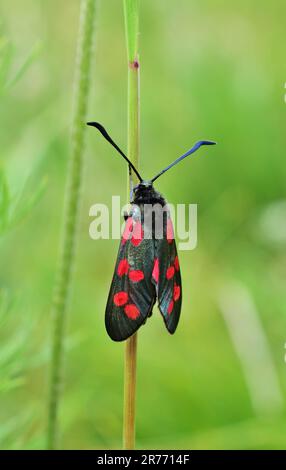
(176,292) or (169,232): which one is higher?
(169,232)

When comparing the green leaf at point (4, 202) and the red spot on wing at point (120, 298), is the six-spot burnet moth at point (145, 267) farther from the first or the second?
the green leaf at point (4, 202)

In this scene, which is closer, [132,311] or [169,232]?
[132,311]

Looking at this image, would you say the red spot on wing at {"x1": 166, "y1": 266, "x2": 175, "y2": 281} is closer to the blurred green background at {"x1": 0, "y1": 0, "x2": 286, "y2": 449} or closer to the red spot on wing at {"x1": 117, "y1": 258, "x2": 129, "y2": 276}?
the red spot on wing at {"x1": 117, "y1": 258, "x2": 129, "y2": 276}

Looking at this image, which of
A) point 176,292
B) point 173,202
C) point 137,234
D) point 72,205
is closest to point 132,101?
point 72,205

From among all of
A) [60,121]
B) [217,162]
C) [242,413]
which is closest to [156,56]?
[217,162]

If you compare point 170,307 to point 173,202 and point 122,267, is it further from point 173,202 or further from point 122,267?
point 173,202
